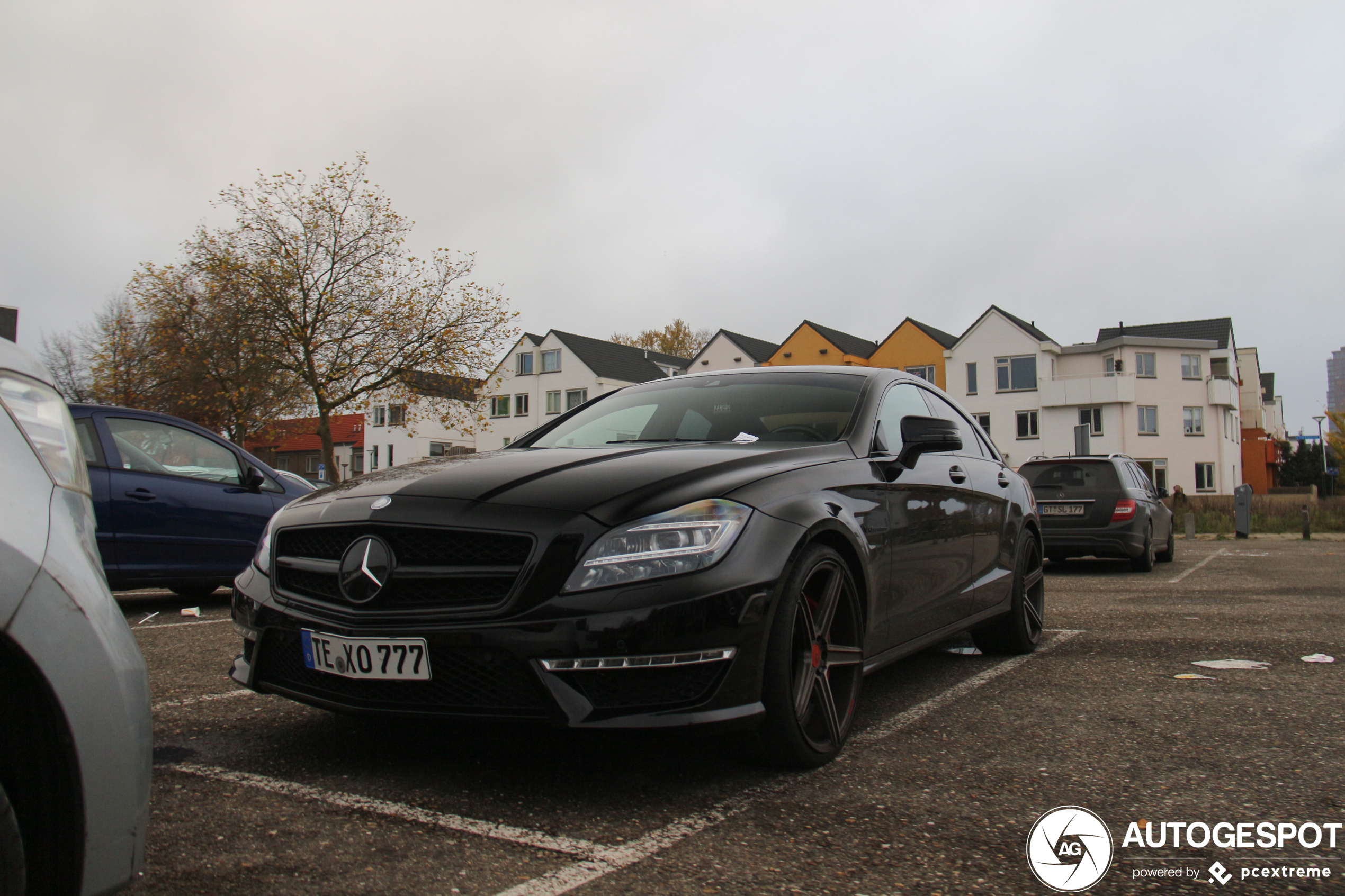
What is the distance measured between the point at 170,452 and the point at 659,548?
6534mm

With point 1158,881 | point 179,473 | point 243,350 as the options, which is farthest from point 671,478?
point 243,350

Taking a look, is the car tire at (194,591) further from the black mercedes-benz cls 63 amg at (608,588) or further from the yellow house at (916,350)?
the yellow house at (916,350)

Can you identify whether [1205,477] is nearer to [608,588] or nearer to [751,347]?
[751,347]

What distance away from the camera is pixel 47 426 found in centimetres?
194

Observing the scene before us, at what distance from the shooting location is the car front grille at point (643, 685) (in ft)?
9.01

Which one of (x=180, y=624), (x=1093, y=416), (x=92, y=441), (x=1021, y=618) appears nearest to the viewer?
(x=1021, y=618)

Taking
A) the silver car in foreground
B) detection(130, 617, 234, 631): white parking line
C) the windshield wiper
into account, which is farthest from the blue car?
the silver car in foreground

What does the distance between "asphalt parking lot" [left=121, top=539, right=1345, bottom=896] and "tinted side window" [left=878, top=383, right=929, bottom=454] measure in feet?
3.77

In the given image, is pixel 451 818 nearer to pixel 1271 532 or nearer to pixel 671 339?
pixel 1271 532

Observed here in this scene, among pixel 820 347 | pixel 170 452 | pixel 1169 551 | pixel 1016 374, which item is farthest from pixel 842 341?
pixel 170 452

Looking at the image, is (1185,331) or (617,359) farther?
(617,359)

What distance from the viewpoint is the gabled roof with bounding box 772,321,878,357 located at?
55125mm

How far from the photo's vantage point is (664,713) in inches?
109

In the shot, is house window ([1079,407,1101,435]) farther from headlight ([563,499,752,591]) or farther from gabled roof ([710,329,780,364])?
headlight ([563,499,752,591])
